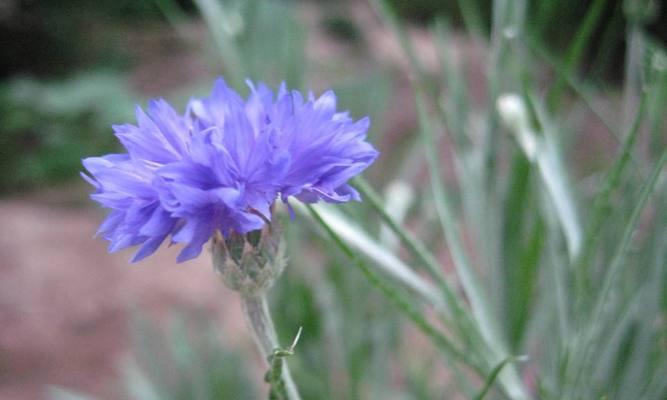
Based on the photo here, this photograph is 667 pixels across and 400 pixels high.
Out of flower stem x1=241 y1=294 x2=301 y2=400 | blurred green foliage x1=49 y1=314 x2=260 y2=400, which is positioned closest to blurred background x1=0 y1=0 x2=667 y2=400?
blurred green foliage x1=49 y1=314 x2=260 y2=400

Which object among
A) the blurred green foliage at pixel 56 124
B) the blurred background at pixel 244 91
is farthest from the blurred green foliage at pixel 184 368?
the blurred green foliage at pixel 56 124

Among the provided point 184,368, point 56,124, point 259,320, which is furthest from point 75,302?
point 259,320

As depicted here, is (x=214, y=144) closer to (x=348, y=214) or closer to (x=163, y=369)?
(x=348, y=214)

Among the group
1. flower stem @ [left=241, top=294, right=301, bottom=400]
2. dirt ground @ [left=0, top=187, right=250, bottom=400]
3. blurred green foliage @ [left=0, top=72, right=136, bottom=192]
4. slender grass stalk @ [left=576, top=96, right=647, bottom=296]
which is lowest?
slender grass stalk @ [left=576, top=96, right=647, bottom=296]

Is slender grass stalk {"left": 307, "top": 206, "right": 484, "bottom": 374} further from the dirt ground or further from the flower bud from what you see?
the dirt ground

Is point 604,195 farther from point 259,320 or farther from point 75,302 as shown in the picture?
point 75,302

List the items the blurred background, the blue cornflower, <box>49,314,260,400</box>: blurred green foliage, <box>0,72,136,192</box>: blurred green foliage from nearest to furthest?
the blue cornflower, the blurred background, <box>49,314,260,400</box>: blurred green foliage, <box>0,72,136,192</box>: blurred green foliage

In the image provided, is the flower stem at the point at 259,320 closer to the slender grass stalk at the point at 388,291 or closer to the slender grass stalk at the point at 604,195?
the slender grass stalk at the point at 388,291

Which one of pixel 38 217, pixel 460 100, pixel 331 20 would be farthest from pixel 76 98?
pixel 460 100
